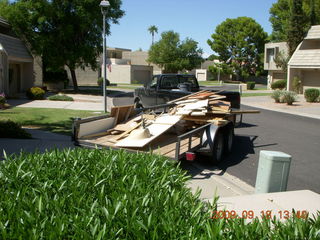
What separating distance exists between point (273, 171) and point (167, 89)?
8.57m

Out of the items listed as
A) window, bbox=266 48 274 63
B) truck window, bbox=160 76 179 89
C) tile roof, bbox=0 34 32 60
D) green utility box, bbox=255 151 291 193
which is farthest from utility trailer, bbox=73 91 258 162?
window, bbox=266 48 274 63

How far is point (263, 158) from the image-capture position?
5.46 meters

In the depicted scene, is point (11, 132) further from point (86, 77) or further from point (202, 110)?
point (86, 77)

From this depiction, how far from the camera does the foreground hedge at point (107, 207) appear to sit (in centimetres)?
288

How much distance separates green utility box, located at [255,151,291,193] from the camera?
537 cm

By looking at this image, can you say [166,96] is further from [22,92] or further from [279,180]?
[22,92]

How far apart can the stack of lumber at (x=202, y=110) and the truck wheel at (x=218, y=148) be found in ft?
1.24

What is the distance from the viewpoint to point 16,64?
94.4 feet

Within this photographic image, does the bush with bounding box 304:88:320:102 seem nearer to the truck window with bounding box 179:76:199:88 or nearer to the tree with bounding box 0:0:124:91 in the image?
the truck window with bounding box 179:76:199:88

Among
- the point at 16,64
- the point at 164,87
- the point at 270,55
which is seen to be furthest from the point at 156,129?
the point at 270,55

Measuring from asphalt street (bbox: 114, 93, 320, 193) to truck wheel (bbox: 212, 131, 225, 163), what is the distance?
7.4 inches

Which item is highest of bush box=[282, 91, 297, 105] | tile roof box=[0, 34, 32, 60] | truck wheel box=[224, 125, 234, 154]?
tile roof box=[0, 34, 32, 60]

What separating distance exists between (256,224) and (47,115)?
582 inches
